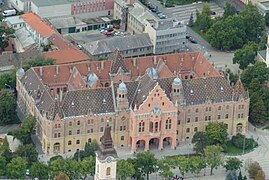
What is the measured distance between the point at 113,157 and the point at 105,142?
303 cm

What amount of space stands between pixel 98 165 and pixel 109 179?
124 inches

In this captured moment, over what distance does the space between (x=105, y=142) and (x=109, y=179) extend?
680 cm

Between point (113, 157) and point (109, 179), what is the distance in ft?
13.5

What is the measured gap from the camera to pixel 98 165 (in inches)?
7446

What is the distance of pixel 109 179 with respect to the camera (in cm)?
18962

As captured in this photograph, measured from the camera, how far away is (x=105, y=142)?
188 m

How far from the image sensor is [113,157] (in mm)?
188500
